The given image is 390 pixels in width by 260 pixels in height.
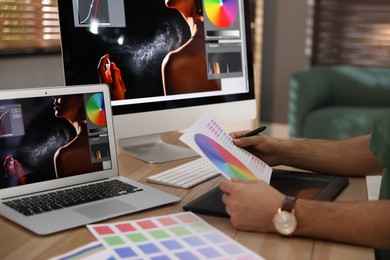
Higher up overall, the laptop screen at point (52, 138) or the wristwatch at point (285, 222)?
the laptop screen at point (52, 138)

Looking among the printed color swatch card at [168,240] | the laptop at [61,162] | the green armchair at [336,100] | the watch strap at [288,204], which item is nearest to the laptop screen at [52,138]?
the laptop at [61,162]

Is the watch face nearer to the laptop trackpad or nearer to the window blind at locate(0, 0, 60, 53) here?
the laptop trackpad

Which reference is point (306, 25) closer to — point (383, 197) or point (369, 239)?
point (383, 197)

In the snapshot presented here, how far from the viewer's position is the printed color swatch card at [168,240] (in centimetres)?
75

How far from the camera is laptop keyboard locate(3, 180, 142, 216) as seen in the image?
3.02 ft

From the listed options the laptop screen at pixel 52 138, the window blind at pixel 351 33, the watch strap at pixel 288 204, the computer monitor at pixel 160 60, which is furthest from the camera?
the window blind at pixel 351 33

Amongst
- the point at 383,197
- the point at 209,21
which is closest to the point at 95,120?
the point at 209,21

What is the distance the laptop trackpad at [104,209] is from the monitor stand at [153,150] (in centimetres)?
37

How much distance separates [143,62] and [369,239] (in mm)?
726

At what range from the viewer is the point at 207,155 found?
0.93m

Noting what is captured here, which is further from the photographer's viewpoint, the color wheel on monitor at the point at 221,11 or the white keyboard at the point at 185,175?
the color wheel on monitor at the point at 221,11

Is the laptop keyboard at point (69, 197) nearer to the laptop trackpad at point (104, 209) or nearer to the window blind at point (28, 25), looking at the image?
the laptop trackpad at point (104, 209)

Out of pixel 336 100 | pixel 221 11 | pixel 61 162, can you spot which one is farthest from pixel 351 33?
pixel 61 162

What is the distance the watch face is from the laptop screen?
43cm
